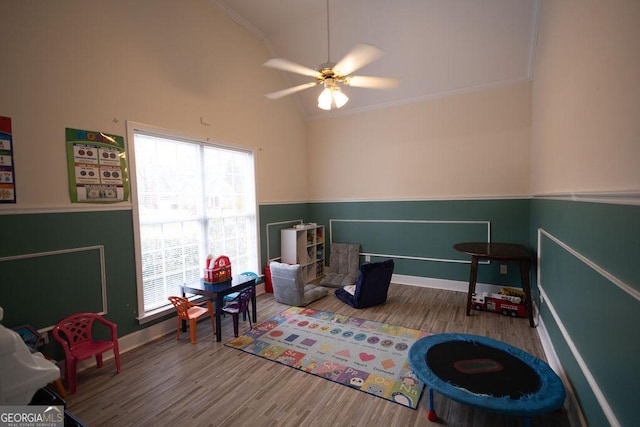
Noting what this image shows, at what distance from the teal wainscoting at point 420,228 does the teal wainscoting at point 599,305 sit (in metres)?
1.91

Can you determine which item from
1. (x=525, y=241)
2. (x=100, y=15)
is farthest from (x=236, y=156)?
(x=525, y=241)

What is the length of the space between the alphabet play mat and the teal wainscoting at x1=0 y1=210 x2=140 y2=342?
4.17 feet

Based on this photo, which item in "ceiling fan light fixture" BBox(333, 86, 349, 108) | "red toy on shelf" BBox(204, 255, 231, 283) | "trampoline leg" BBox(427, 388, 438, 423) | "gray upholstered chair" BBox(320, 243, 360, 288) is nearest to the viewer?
"trampoline leg" BBox(427, 388, 438, 423)

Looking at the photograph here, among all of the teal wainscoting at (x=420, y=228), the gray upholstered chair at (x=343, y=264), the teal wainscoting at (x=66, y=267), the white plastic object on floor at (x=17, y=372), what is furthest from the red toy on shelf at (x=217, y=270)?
the gray upholstered chair at (x=343, y=264)

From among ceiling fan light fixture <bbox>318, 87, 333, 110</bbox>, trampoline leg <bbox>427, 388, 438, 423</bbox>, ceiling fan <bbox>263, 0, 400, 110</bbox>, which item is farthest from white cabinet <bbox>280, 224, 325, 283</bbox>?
trampoline leg <bbox>427, 388, 438, 423</bbox>

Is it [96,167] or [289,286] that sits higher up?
[96,167]

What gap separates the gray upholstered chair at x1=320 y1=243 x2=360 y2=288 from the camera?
4951mm

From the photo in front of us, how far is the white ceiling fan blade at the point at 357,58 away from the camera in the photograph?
223cm

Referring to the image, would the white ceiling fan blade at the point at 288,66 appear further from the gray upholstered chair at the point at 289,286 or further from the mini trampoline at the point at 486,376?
the mini trampoline at the point at 486,376

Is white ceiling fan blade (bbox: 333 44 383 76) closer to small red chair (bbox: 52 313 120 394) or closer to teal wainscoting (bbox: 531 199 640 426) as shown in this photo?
teal wainscoting (bbox: 531 199 640 426)

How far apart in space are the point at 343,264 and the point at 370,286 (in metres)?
1.49

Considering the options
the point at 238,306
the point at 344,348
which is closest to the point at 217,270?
the point at 238,306

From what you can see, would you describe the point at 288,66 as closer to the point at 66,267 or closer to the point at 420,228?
the point at 66,267

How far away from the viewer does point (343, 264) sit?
17.3 ft
